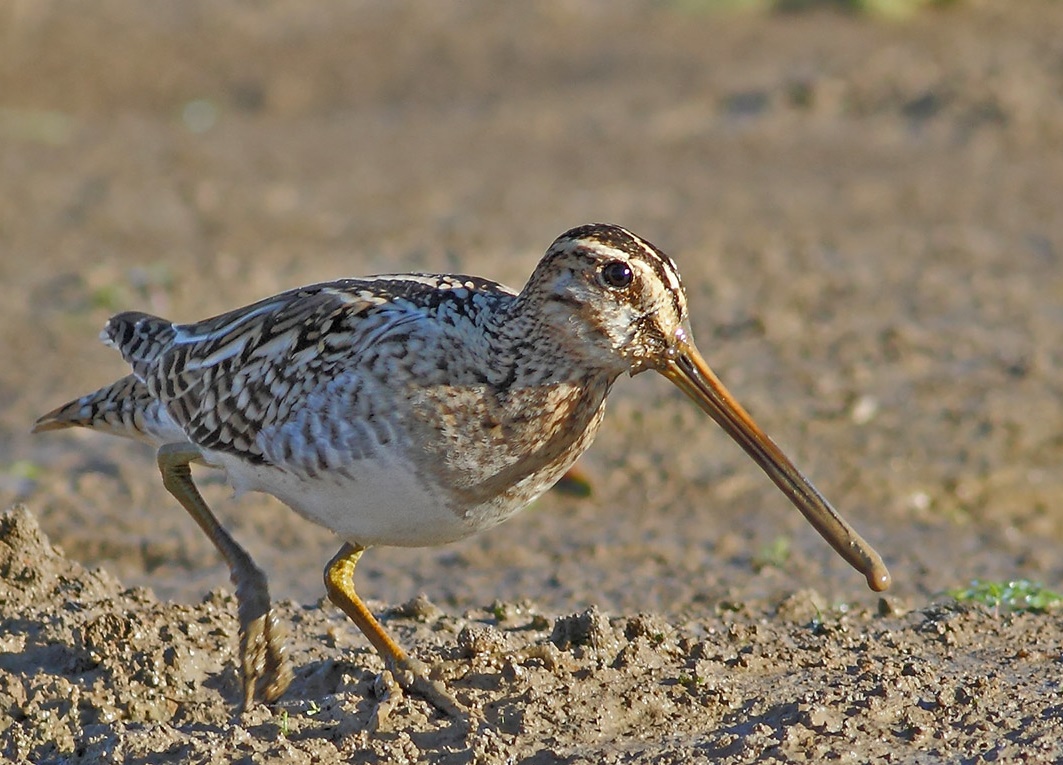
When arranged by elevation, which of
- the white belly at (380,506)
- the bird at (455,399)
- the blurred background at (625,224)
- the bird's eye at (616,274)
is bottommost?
the white belly at (380,506)

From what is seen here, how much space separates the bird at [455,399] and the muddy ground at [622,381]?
0.60 metres

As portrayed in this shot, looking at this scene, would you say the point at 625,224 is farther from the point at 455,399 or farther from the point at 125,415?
the point at 455,399

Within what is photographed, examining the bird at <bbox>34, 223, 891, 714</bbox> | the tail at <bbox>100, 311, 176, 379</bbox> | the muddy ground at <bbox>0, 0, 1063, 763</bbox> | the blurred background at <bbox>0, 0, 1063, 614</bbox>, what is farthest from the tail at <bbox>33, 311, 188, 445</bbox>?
the blurred background at <bbox>0, 0, 1063, 614</bbox>

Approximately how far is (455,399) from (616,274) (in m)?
0.72

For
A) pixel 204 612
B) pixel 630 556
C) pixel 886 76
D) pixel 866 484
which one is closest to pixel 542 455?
pixel 204 612

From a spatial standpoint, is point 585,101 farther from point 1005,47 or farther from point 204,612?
point 204,612

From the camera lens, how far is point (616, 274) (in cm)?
555

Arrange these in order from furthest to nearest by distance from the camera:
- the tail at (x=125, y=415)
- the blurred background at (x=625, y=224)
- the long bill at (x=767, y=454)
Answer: the blurred background at (x=625, y=224) < the tail at (x=125, y=415) < the long bill at (x=767, y=454)

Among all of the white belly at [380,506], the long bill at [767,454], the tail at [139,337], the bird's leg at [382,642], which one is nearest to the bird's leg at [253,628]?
the bird's leg at [382,642]

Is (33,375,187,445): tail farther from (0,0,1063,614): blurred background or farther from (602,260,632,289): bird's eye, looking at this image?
(602,260,632,289): bird's eye

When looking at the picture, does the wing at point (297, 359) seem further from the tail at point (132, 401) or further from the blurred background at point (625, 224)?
the blurred background at point (625, 224)

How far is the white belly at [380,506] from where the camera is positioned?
5.69 meters

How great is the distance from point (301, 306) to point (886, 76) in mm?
12874

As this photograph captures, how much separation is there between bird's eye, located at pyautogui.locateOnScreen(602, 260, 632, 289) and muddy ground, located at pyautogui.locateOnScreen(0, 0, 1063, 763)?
4.53 feet
